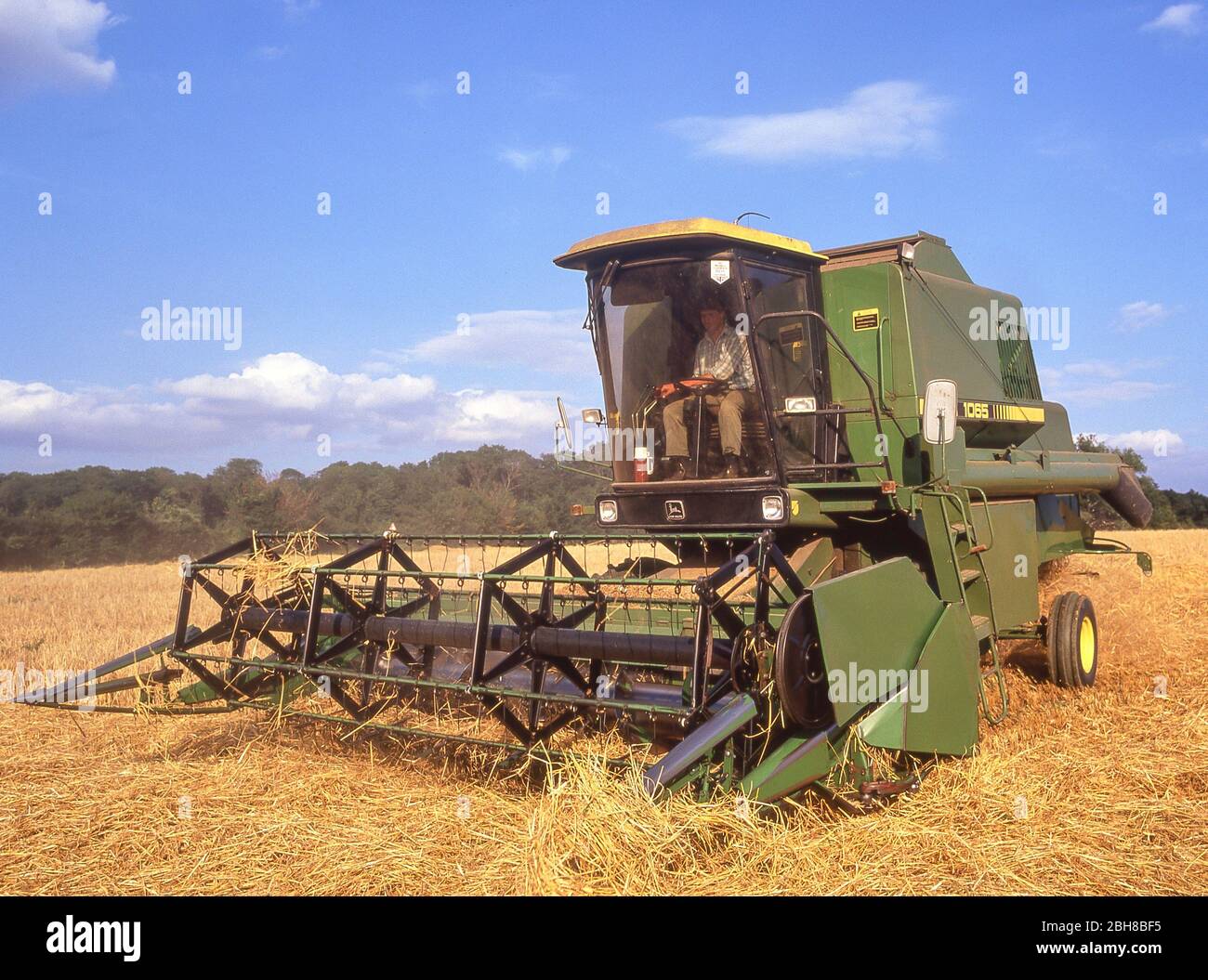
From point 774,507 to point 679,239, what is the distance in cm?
141

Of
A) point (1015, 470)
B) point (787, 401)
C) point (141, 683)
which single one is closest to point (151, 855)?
point (141, 683)

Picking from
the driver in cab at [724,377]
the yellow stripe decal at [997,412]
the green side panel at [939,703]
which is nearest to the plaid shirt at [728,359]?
the driver in cab at [724,377]

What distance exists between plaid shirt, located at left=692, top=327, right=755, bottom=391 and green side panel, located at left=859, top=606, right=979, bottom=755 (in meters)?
1.58

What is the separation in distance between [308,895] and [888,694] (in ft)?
7.05

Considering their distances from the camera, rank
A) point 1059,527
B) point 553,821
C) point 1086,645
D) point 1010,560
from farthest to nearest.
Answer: point 1059,527, point 1086,645, point 1010,560, point 553,821

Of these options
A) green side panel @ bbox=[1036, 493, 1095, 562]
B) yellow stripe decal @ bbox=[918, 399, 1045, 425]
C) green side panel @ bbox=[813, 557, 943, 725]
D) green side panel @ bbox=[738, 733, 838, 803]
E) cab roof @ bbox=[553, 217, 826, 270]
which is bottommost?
green side panel @ bbox=[738, 733, 838, 803]

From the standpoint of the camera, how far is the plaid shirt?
5.04 meters

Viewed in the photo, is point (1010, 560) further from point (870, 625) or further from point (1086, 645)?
point (870, 625)

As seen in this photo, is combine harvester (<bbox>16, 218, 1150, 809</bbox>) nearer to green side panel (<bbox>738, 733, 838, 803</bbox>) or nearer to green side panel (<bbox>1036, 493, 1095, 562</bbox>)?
green side panel (<bbox>738, 733, 838, 803</bbox>)

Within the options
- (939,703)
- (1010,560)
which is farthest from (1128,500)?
(939,703)

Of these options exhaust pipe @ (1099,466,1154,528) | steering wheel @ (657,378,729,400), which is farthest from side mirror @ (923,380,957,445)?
exhaust pipe @ (1099,466,1154,528)

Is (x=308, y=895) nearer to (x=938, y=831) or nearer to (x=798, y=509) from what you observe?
(x=938, y=831)

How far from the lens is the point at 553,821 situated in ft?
9.96

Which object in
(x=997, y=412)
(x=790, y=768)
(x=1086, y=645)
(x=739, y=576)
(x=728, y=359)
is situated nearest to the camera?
(x=790, y=768)
